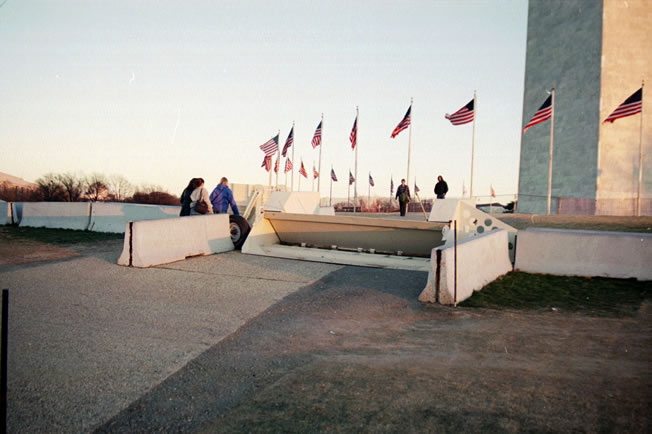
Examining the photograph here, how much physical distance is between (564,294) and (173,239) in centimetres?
758

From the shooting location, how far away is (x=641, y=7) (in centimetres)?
3353

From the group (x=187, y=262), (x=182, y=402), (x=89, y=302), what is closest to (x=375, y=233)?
(x=187, y=262)

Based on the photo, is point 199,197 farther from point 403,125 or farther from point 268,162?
point 268,162

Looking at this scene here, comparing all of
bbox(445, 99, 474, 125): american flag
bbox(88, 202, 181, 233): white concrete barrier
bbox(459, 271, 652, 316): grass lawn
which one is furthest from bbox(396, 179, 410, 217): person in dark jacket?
bbox(459, 271, 652, 316): grass lawn

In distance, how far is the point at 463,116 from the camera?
23109 millimetres

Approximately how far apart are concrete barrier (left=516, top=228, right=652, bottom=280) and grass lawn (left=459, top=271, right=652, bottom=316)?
0.22 metres

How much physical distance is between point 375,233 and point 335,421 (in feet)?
25.9

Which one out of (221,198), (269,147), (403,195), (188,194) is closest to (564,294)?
(188,194)

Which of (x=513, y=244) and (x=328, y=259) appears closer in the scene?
(x=513, y=244)

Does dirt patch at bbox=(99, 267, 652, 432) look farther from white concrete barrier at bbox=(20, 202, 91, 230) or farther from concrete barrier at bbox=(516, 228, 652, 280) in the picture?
white concrete barrier at bbox=(20, 202, 91, 230)

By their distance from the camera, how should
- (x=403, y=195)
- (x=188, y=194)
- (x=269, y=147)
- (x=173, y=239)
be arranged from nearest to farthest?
(x=173, y=239)
(x=188, y=194)
(x=403, y=195)
(x=269, y=147)

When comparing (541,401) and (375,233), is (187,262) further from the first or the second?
(541,401)

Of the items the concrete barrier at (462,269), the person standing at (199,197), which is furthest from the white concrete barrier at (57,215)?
the concrete barrier at (462,269)

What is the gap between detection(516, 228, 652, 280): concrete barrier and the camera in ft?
27.0
